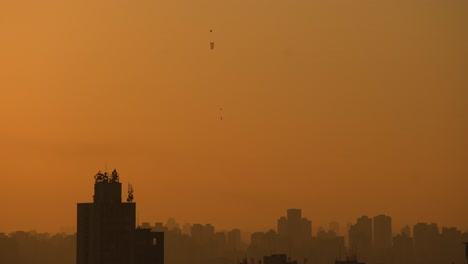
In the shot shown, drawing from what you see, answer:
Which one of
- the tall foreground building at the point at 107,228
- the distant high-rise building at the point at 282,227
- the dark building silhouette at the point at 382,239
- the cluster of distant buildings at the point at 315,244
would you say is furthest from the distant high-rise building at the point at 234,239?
the tall foreground building at the point at 107,228

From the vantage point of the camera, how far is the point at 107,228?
69.3 m

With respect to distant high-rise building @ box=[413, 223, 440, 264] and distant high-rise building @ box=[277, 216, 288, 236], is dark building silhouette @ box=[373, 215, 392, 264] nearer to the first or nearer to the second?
distant high-rise building @ box=[413, 223, 440, 264]

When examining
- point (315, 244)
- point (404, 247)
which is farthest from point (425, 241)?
point (315, 244)

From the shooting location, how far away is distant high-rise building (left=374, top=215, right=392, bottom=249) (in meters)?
161

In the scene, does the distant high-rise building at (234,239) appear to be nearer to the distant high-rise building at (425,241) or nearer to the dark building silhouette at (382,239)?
the dark building silhouette at (382,239)

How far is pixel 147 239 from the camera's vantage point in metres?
71.6

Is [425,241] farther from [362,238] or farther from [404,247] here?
[362,238]

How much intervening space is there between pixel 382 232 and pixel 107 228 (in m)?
102

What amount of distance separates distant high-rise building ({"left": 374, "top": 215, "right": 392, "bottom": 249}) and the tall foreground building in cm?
9141

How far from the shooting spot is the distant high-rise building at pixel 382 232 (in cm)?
16100

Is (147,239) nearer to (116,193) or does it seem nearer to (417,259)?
(116,193)

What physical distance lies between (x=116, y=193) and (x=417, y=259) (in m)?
87.7

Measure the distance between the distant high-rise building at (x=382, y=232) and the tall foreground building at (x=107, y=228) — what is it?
91414 mm

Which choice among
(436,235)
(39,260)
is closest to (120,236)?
(39,260)
